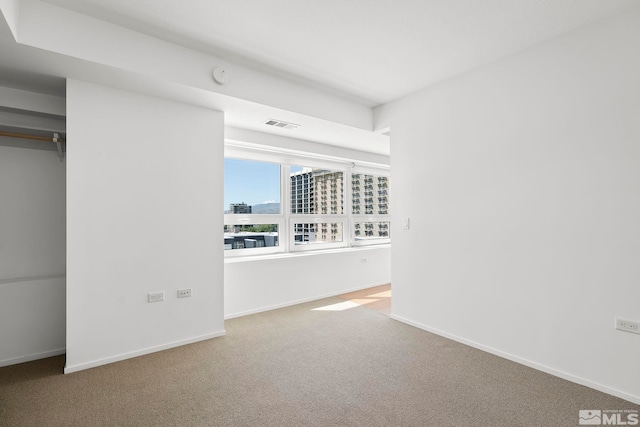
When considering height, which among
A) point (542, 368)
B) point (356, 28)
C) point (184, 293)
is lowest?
point (542, 368)

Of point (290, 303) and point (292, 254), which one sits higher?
point (292, 254)

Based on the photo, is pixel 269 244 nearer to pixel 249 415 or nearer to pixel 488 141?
pixel 249 415

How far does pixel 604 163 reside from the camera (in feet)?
7.55

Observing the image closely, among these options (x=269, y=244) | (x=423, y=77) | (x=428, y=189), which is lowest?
(x=269, y=244)

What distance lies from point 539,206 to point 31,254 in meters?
4.49

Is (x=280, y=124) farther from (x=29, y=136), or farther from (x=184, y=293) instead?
(x=29, y=136)

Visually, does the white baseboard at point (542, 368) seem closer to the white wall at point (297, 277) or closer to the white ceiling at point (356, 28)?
the white wall at point (297, 277)

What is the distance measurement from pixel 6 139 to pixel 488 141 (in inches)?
171

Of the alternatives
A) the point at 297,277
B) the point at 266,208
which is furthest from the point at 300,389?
the point at 266,208

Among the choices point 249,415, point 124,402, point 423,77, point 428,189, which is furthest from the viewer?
point 428,189

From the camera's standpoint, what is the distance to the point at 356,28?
247 cm

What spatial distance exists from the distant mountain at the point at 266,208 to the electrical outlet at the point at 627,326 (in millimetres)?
3855

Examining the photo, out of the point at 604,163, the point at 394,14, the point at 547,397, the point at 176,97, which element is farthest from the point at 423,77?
the point at 547,397

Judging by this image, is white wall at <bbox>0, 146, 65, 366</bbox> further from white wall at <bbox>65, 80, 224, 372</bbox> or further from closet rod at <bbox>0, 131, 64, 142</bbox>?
white wall at <bbox>65, 80, 224, 372</bbox>
